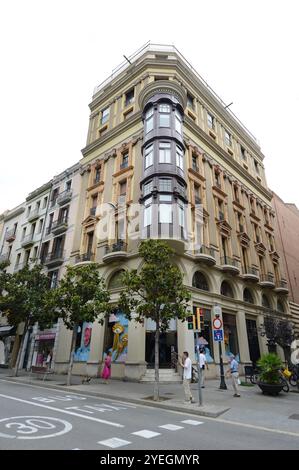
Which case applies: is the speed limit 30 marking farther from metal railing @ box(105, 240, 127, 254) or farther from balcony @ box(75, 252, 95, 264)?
balcony @ box(75, 252, 95, 264)

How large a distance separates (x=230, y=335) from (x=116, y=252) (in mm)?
11335

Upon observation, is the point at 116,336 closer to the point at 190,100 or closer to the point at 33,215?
the point at 33,215

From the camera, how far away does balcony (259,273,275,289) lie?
27.7 meters

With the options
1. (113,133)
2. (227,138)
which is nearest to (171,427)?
(113,133)

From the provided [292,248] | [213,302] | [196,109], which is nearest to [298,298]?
[292,248]

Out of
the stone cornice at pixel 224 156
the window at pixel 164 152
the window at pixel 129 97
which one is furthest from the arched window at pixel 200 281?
the window at pixel 129 97

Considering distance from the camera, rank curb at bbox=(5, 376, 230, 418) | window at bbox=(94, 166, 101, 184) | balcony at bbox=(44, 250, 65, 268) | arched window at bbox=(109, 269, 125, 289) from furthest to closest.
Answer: window at bbox=(94, 166, 101, 184) → balcony at bbox=(44, 250, 65, 268) → arched window at bbox=(109, 269, 125, 289) → curb at bbox=(5, 376, 230, 418)

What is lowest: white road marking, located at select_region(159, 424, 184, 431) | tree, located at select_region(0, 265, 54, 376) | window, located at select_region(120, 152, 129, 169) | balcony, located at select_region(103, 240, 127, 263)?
white road marking, located at select_region(159, 424, 184, 431)

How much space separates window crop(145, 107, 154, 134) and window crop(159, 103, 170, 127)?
71 cm

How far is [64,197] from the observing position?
100 feet

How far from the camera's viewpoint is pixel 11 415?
25.0 feet

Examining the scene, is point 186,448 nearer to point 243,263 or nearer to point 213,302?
point 213,302

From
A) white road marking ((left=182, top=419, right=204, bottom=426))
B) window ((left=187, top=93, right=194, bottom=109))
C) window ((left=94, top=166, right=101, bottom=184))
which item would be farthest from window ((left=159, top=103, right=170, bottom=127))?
white road marking ((left=182, top=419, right=204, bottom=426))
